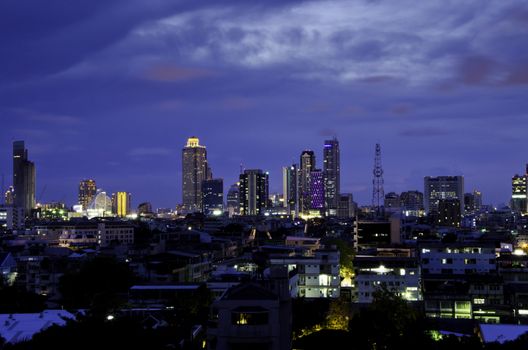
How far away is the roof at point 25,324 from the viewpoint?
1711 cm

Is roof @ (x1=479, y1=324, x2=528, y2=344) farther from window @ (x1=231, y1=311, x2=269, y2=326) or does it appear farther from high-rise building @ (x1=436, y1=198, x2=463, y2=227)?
high-rise building @ (x1=436, y1=198, x2=463, y2=227)

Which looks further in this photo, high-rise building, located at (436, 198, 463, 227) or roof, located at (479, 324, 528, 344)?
high-rise building, located at (436, 198, 463, 227)

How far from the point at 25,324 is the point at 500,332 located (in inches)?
501

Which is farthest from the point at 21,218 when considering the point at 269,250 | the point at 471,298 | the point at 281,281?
the point at 281,281

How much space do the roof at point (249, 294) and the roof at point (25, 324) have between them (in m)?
3.94

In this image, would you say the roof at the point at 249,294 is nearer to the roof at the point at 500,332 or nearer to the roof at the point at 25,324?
the roof at the point at 25,324

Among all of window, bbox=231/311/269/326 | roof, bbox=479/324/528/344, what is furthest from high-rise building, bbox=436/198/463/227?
window, bbox=231/311/269/326

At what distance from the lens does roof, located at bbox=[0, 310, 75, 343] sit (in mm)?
17109

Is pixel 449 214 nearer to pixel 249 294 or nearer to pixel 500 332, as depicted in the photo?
pixel 500 332

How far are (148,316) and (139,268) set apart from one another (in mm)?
17178

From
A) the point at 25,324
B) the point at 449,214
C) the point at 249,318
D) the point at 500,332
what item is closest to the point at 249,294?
the point at 249,318

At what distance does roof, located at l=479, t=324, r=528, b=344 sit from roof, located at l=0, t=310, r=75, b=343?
11.0 m

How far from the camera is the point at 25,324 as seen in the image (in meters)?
18.6

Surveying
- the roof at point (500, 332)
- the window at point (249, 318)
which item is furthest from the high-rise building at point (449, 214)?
the window at point (249, 318)
